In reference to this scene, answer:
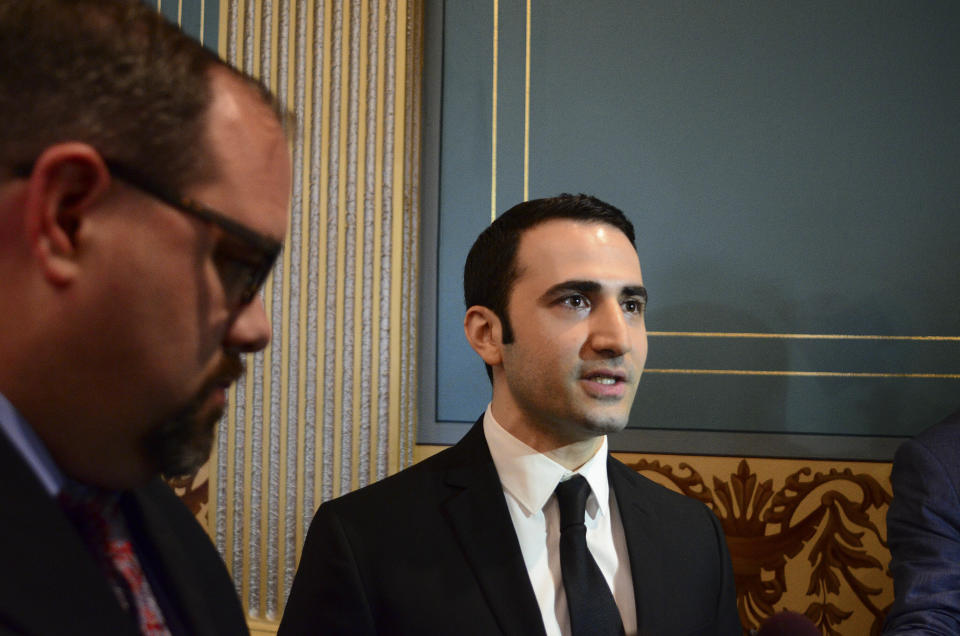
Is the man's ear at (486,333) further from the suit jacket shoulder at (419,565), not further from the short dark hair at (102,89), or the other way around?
the short dark hair at (102,89)

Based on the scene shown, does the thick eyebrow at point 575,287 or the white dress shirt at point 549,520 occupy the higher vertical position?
the thick eyebrow at point 575,287

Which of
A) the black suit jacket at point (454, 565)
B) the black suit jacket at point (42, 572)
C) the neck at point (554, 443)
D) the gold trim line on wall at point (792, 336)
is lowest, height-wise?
the black suit jacket at point (454, 565)

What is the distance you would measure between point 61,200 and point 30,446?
213 mm

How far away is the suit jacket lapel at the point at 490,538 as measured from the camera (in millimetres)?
1515

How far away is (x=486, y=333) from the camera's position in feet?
5.82

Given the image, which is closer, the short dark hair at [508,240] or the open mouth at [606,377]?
the open mouth at [606,377]

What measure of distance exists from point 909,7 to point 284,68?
214cm

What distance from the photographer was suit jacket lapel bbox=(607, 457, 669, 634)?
161cm

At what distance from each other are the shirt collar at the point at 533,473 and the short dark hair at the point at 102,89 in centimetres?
107

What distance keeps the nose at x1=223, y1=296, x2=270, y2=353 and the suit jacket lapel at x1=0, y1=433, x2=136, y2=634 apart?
20cm

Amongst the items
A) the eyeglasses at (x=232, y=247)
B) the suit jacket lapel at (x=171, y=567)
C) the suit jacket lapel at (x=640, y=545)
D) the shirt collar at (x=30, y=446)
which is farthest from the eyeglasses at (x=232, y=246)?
the suit jacket lapel at (x=640, y=545)

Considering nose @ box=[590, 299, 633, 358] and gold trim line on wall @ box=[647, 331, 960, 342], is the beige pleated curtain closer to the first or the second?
gold trim line on wall @ box=[647, 331, 960, 342]

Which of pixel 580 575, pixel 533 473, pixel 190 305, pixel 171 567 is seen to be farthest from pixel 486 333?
pixel 190 305

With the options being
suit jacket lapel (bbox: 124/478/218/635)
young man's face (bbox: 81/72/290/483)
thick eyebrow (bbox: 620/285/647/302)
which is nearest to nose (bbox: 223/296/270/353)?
young man's face (bbox: 81/72/290/483)
